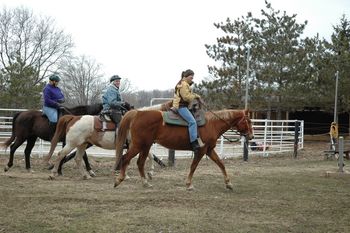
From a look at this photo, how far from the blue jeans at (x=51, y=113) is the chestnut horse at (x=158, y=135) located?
8.96ft

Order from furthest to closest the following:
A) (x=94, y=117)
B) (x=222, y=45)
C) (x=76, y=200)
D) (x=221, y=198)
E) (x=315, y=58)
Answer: (x=222, y=45) → (x=315, y=58) → (x=94, y=117) → (x=221, y=198) → (x=76, y=200)

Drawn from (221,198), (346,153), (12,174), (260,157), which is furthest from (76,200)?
(346,153)

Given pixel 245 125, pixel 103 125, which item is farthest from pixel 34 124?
pixel 245 125

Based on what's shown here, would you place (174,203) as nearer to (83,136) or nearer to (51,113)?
(83,136)

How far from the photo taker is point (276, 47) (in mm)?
30641

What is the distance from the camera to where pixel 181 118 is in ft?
30.6

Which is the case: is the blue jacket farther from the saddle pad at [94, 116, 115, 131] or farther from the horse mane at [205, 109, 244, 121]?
the horse mane at [205, 109, 244, 121]

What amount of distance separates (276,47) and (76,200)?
82.9 ft

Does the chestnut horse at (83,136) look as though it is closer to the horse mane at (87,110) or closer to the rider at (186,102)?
the horse mane at (87,110)

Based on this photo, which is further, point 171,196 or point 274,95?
point 274,95

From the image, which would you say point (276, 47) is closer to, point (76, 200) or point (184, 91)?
point (184, 91)

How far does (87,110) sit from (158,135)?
10.4 ft

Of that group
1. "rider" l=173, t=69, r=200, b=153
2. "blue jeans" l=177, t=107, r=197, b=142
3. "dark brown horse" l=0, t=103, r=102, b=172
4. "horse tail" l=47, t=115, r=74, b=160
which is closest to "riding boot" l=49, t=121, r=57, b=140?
"dark brown horse" l=0, t=103, r=102, b=172

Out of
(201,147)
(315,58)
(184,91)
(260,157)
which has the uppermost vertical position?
(315,58)
